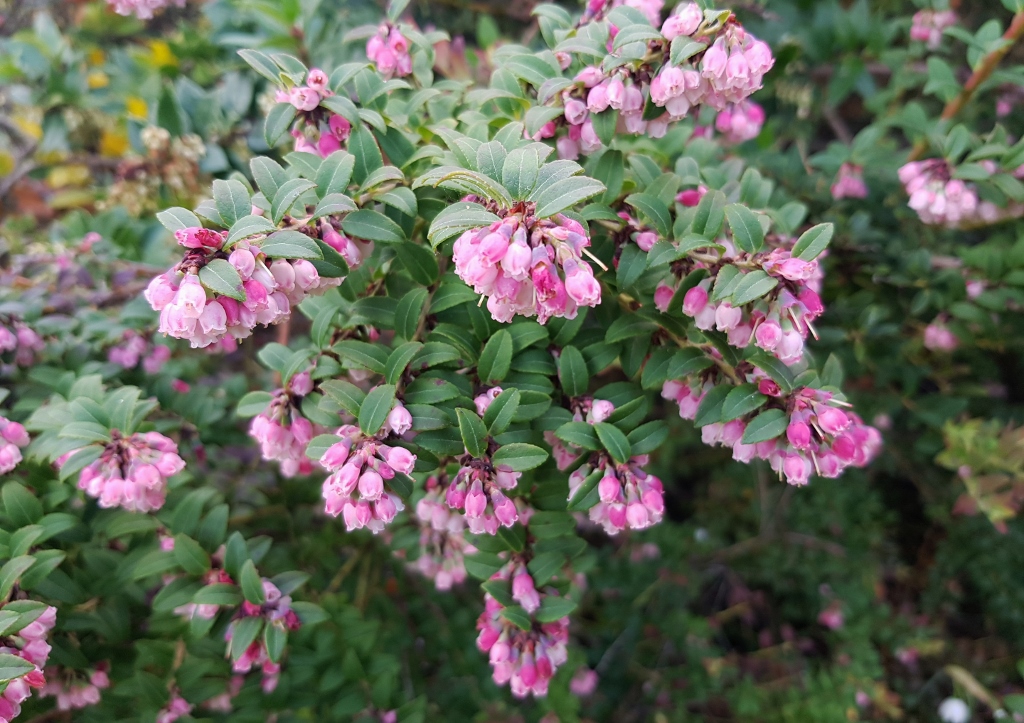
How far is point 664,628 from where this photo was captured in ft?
8.37

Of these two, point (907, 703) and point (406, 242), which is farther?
point (907, 703)

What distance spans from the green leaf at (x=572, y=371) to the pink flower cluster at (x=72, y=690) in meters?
1.19

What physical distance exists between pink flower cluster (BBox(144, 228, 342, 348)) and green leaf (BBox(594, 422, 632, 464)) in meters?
0.55

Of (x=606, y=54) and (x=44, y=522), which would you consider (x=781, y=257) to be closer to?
(x=606, y=54)

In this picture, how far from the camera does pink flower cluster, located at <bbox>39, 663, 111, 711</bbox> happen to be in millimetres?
1356

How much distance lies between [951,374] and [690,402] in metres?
1.81

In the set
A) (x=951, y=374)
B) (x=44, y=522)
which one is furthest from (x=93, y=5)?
(x=951, y=374)

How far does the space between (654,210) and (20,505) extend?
1.38 m

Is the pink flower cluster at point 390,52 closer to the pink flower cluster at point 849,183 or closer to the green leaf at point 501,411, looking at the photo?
the green leaf at point 501,411

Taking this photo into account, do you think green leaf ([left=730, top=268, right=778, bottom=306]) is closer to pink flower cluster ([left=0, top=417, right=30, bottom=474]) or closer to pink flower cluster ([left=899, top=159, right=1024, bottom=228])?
pink flower cluster ([left=899, top=159, right=1024, bottom=228])

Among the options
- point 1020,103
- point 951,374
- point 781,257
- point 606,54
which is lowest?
point 951,374

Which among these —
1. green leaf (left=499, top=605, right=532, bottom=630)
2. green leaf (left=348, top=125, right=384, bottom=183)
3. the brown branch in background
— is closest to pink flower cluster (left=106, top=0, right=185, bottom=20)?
green leaf (left=348, top=125, right=384, bottom=183)

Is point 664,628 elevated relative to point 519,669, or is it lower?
lower

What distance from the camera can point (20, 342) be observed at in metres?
1.60
